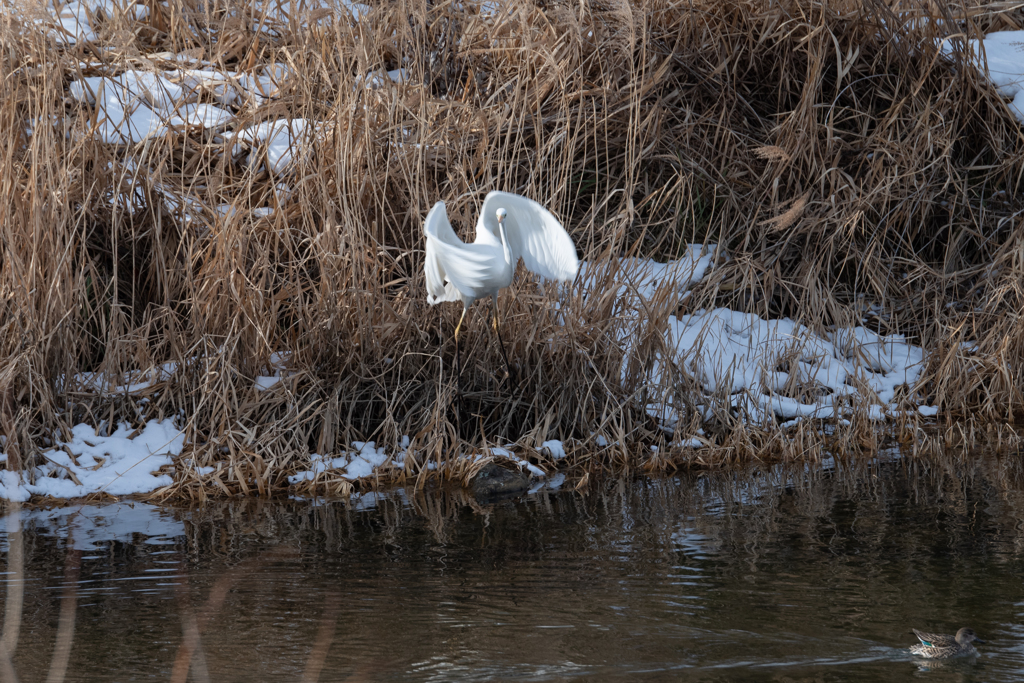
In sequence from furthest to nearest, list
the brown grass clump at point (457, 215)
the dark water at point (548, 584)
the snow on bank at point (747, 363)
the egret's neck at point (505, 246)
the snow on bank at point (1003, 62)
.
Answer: the snow on bank at point (1003, 62), the snow on bank at point (747, 363), the brown grass clump at point (457, 215), the egret's neck at point (505, 246), the dark water at point (548, 584)

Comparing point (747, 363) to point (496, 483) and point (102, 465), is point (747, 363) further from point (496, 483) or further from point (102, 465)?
point (102, 465)

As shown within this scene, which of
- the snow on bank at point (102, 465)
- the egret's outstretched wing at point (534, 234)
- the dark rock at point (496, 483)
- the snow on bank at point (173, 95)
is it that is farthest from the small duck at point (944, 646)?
the snow on bank at point (173, 95)

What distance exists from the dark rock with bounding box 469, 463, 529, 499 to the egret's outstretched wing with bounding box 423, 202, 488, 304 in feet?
2.84

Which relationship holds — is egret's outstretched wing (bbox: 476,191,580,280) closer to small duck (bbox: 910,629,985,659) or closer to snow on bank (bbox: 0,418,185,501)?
snow on bank (bbox: 0,418,185,501)

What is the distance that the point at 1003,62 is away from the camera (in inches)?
344

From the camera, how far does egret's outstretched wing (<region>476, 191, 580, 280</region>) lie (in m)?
4.84

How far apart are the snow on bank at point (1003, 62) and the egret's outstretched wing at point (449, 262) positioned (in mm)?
5189

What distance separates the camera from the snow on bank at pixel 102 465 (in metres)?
5.17

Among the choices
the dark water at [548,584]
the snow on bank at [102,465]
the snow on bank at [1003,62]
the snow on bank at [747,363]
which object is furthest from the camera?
the snow on bank at [1003,62]

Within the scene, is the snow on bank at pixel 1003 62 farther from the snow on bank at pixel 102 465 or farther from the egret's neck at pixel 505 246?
the snow on bank at pixel 102 465

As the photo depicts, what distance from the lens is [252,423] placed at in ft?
18.5

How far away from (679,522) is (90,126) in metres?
4.19

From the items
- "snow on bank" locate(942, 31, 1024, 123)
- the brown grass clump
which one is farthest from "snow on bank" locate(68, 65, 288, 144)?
"snow on bank" locate(942, 31, 1024, 123)

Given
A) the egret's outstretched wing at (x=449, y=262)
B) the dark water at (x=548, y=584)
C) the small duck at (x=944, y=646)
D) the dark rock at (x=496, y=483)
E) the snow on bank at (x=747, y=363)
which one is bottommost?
the small duck at (x=944, y=646)
